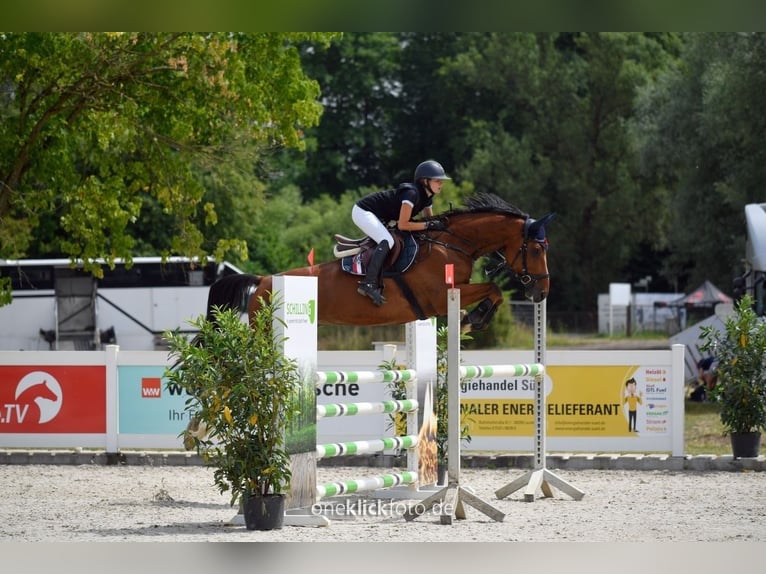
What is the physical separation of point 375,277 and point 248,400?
5.88 ft

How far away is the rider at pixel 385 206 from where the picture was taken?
317 inches

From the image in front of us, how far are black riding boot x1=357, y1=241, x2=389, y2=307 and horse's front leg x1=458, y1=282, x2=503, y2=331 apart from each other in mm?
563

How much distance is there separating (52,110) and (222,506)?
581 cm

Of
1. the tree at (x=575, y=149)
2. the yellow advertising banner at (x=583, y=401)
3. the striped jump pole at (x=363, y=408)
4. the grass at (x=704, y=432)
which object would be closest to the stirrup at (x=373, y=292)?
the striped jump pole at (x=363, y=408)

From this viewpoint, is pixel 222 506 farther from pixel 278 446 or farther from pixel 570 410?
pixel 570 410

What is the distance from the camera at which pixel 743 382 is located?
10625mm

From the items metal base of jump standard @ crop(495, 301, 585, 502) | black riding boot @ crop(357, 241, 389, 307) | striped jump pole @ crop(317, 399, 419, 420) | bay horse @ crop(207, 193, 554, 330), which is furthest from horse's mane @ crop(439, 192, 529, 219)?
striped jump pole @ crop(317, 399, 419, 420)

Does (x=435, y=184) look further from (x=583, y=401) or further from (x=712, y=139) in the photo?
(x=712, y=139)

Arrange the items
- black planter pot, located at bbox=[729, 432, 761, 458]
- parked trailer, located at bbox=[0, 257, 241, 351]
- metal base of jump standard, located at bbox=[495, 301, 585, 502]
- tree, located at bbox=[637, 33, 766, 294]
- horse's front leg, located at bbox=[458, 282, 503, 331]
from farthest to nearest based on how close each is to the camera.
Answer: tree, located at bbox=[637, 33, 766, 294]
parked trailer, located at bbox=[0, 257, 241, 351]
black planter pot, located at bbox=[729, 432, 761, 458]
metal base of jump standard, located at bbox=[495, 301, 585, 502]
horse's front leg, located at bbox=[458, 282, 503, 331]

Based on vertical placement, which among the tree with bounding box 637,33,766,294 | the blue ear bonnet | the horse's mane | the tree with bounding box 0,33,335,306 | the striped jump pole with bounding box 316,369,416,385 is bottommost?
the striped jump pole with bounding box 316,369,416,385

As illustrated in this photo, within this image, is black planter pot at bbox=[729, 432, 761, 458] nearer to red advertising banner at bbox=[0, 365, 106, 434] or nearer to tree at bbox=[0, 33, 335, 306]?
tree at bbox=[0, 33, 335, 306]

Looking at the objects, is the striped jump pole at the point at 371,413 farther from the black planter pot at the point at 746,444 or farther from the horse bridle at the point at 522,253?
the black planter pot at the point at 746,444

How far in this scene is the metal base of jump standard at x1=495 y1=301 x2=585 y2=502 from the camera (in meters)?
8.48

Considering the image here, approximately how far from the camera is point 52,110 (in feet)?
40.8
